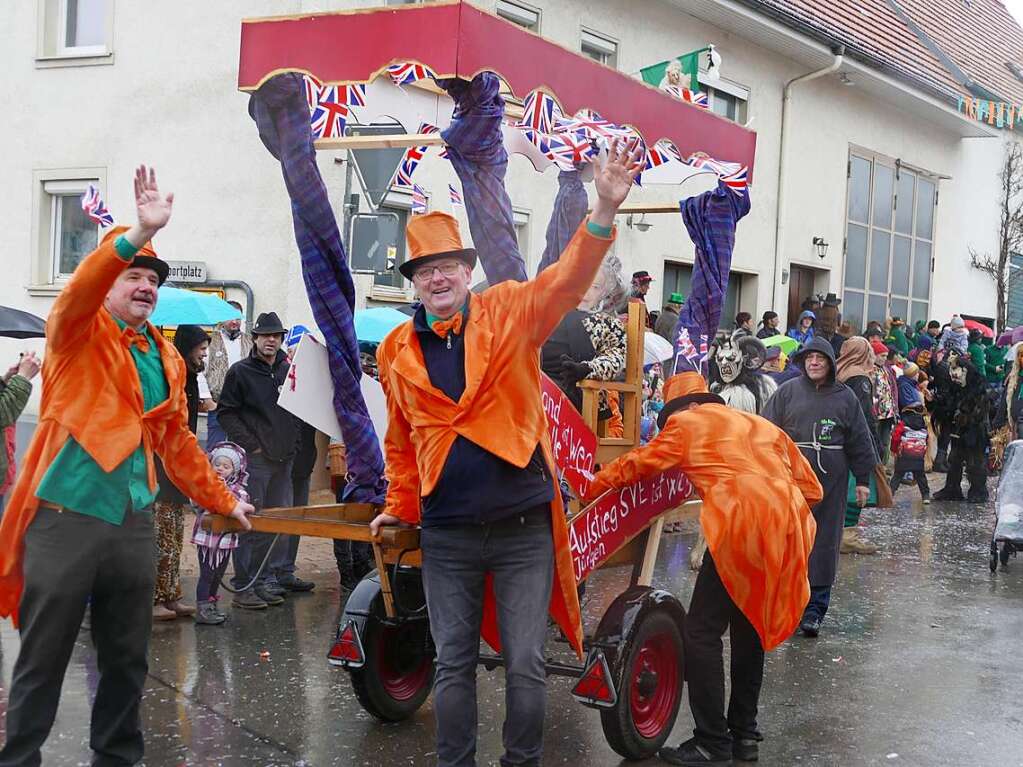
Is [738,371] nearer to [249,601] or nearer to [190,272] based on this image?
[249,601]

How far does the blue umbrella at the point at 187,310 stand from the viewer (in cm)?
905

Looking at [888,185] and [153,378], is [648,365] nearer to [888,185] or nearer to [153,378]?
[153,378]

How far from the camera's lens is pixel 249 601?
25.5 ft

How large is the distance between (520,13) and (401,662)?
10967mm

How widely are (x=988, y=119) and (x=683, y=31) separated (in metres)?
8.43

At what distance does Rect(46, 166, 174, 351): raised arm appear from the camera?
3.75 m

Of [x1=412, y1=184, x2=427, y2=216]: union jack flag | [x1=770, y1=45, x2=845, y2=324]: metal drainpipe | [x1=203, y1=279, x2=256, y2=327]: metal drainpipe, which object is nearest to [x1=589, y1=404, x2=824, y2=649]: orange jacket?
[x1=412, y1=184, x2=427, y2=216]: union jack flag

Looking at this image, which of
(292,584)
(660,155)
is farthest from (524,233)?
(660,155)

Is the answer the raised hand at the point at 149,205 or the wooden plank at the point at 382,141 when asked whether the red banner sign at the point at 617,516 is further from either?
the raised hand at the point at 149,205

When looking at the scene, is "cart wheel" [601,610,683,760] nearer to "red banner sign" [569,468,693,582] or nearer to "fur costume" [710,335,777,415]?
"red banner sign" [569,468,693,582]

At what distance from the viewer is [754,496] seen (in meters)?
5.07

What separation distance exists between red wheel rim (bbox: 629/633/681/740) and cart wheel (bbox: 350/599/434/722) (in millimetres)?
935

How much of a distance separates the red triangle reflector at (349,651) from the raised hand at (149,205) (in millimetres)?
2091

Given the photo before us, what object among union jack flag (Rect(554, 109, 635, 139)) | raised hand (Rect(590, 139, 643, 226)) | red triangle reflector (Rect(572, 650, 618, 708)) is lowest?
red triangle reflector (Rect(572, 650, 618, 708))
